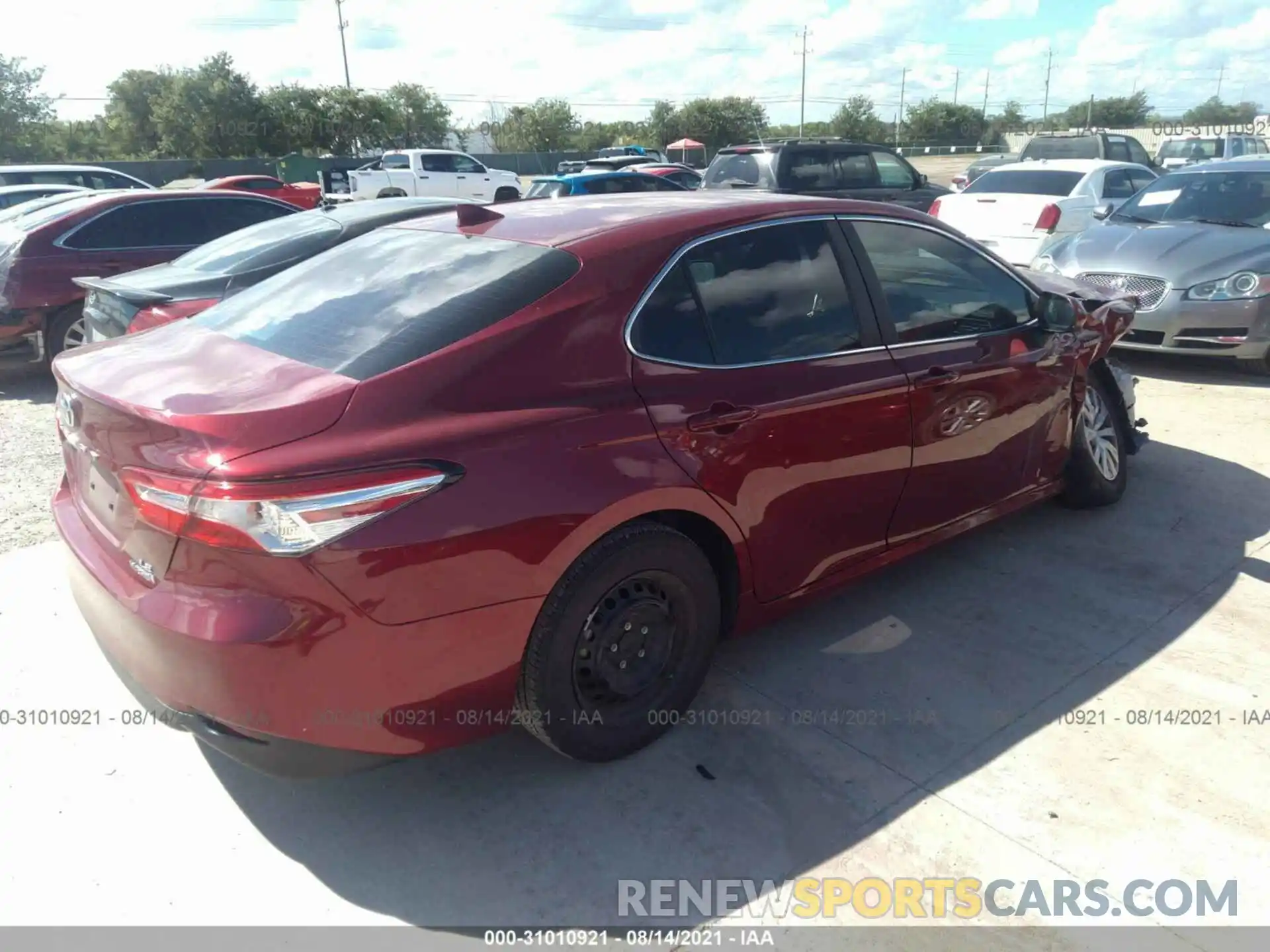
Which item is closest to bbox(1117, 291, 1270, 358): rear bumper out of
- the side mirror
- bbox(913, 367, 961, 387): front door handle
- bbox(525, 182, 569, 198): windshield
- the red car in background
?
the side mirror

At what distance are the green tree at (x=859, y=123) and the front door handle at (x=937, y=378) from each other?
71.8 m

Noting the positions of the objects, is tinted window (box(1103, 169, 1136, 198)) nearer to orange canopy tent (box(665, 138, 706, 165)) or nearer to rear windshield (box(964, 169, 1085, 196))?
rear windshield (box(964, 169, 1085, 196))

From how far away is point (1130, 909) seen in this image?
2449mm

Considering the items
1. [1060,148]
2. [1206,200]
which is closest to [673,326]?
[1206,200]

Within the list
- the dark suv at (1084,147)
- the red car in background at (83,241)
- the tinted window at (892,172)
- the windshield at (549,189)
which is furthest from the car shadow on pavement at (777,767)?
the dark suv at (1084,147)

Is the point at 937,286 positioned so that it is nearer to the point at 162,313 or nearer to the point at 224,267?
the point at 162,313

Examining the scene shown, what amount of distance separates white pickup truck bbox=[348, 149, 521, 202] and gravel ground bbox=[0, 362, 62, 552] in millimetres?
17999

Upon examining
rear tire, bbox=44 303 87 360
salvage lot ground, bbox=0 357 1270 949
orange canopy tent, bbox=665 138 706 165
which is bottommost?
A: salvage lot ground, bbox=0 357 1270 949

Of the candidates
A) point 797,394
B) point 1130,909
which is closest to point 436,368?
point 797,394

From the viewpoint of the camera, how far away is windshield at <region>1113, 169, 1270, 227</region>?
8.30 meters

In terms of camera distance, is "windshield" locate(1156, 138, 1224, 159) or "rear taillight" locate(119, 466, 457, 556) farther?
"windshield" locate(1156, 138, 1224, 159)

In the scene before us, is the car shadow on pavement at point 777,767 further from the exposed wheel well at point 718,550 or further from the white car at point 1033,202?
the white car at point 1033,202

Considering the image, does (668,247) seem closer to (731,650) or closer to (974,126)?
(731,650)

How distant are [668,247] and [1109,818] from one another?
2185 mm
